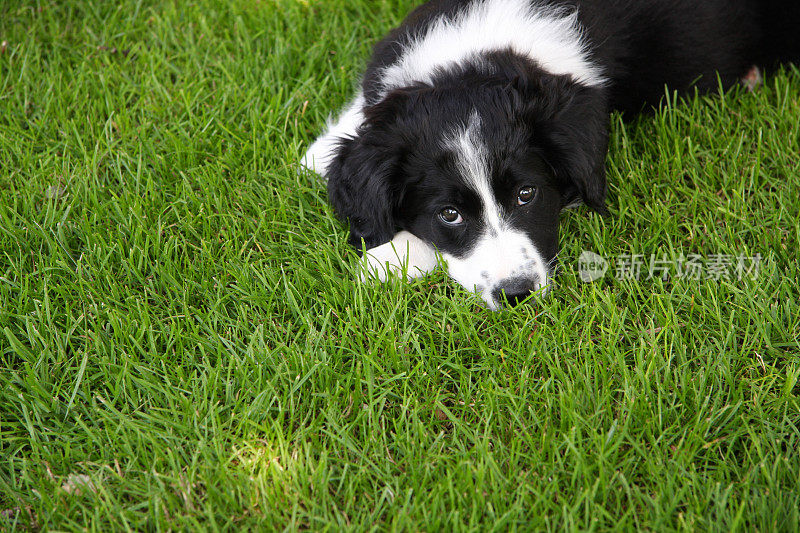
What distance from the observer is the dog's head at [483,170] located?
89.8 inches

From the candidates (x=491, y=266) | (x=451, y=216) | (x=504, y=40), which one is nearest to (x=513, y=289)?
(x=491, y=266)

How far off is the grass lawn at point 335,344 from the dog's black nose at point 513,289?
58 millimetres

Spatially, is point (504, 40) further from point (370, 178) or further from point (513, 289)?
point (513, 289)

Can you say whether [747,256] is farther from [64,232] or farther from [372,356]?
[64,232]

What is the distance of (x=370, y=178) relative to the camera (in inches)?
94.0

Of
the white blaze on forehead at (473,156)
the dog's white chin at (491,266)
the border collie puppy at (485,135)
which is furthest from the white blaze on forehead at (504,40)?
the dog's white chin at (491,266)

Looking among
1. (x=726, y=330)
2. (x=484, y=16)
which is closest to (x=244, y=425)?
(x=726, y=330)

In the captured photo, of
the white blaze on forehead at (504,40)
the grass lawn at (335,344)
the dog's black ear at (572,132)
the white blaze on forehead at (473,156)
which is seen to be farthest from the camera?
the white blaze on forehead at (504,40)

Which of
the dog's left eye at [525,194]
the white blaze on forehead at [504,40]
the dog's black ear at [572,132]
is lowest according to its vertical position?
the dog's left eye at [525,194]

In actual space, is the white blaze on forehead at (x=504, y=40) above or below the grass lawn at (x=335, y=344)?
above

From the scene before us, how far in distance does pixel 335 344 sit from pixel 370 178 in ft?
1.84

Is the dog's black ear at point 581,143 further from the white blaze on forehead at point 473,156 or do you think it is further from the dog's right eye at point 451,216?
the dog's right eye at point 451,216

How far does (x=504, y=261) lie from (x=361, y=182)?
0.55 metres

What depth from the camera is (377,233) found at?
2.50 meters
